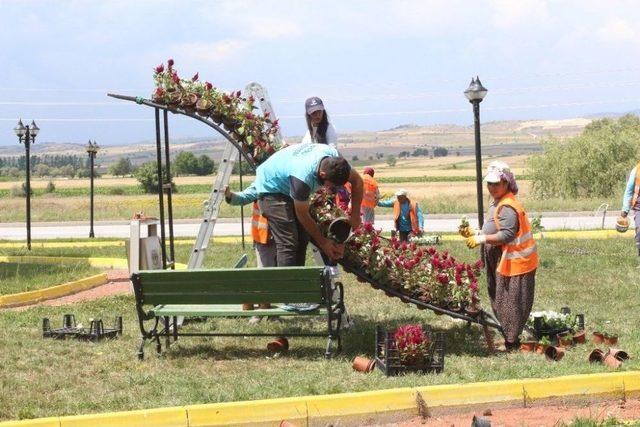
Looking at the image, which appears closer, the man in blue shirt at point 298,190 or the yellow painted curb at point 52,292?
the man in blue shirt at point 298,190

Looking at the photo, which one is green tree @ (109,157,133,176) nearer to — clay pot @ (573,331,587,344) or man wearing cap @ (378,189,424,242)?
man wearing cap @ (378,189,424,242)

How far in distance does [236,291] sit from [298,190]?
101 centimetres

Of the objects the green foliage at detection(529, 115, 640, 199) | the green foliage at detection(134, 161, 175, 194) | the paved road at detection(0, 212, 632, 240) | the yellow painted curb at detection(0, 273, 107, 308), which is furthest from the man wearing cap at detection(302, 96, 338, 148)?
the green foliage at detection(134, 161, 175, 194)

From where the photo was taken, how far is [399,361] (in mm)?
7355

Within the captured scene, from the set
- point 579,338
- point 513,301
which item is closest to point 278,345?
point 513,301

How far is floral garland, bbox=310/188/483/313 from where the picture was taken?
837cm

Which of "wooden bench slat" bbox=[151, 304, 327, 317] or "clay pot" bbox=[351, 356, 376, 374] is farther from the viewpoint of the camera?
"wooden bench slat" bbox=[151, 304, 327, 317]

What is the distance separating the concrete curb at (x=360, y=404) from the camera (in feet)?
20.2

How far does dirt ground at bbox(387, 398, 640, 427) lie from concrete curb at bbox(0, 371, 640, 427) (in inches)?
2.5

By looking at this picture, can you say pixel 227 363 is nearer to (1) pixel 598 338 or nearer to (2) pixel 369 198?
(1) pixel 598 338

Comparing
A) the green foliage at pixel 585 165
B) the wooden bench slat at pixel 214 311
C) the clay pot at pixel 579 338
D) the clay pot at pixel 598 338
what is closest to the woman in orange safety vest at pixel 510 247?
the clay pot at pixel 579 338

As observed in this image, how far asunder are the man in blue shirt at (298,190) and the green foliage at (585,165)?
39.1 meters

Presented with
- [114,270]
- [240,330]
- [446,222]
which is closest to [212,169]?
[446,222]

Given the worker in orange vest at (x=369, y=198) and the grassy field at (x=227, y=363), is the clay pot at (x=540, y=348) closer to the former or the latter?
the grassy field at (x=227, y=363)
